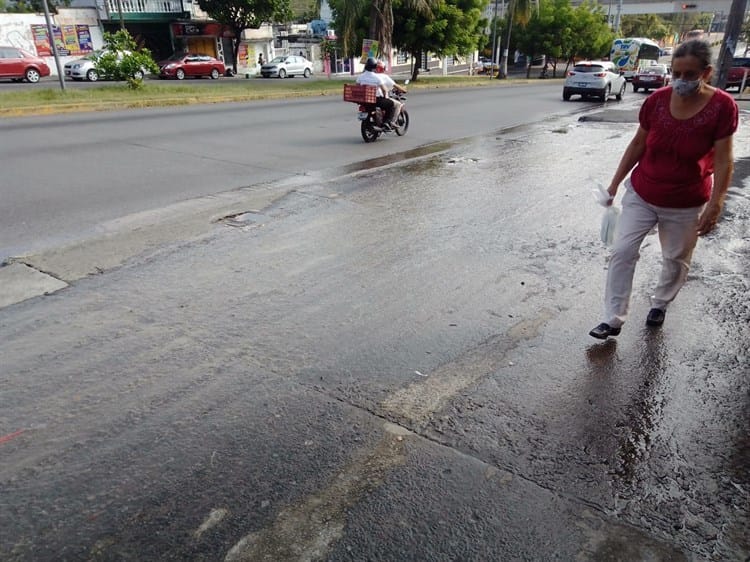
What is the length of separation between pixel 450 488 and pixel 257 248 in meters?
3.74

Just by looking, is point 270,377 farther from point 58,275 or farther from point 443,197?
point 443,197

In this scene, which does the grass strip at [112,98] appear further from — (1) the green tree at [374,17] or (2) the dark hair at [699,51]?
(2) the dark hair at [699,51]

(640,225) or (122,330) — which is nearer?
(640,225)

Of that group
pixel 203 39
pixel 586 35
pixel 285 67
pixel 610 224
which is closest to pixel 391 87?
pixel 610 224

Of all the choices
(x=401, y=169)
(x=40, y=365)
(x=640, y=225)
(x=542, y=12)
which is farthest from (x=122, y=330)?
(x=542, y=12)

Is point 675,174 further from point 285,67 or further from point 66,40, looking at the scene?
point 66,40

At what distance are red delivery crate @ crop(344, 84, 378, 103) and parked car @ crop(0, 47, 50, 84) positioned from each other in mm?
24134

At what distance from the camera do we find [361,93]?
1193 centimetres

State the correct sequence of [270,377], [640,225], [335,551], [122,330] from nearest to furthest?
[335,551], [270,377], [640,225], [122,330]

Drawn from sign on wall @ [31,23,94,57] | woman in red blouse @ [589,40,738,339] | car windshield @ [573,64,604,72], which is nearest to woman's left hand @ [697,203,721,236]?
woman in red blouse @ [589,40,738,339]

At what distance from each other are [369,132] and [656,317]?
30.1ft

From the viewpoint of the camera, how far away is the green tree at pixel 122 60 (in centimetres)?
2102

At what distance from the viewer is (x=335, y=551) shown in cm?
223

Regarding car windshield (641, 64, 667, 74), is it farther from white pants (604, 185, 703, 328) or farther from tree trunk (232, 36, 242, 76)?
white pants (604, 185, 703, 328)
